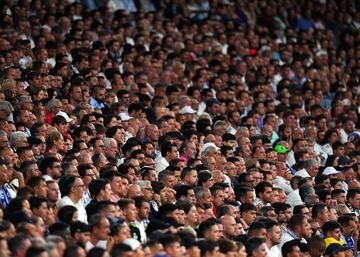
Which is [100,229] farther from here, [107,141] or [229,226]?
[107,141]

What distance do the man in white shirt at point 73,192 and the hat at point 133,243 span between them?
1.11 m

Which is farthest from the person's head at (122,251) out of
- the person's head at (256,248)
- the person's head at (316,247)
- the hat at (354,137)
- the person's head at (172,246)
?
the hat at (354,137)

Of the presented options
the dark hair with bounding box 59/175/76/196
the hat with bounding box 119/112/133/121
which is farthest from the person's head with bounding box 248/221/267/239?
the hat with bounding box 119/112/133/121

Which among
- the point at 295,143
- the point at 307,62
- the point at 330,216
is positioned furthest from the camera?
the point at 307,62

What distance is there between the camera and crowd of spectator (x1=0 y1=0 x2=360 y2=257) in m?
10.8

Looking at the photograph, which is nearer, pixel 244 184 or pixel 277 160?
pixel 244 184

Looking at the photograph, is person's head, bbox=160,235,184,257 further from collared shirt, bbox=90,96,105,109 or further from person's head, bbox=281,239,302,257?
collared shirt, bbox=90,96,105,109

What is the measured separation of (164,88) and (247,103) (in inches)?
59.4

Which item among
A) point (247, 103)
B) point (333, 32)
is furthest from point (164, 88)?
point (333, 32)

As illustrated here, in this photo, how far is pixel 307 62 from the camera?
20.6 m

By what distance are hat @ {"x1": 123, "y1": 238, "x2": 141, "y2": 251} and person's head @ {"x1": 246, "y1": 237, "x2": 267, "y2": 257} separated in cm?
160

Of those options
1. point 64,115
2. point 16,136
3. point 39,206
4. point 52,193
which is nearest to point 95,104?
point 64,115

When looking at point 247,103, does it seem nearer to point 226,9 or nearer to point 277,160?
point 277,160

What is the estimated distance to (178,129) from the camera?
1511 cm
